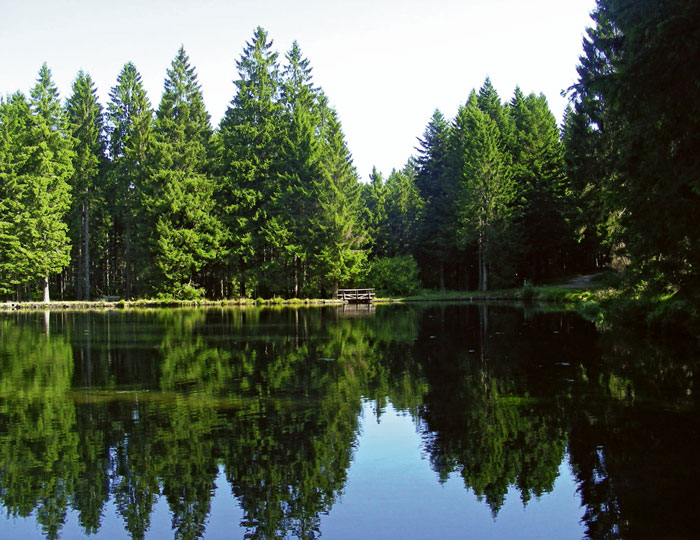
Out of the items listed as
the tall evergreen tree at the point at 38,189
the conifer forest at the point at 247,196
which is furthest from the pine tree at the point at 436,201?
the tall evergreen tree at the point at 38,189

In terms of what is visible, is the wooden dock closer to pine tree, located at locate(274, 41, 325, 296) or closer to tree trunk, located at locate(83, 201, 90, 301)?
pine tree, located at locate(274, 41, 325, 296)

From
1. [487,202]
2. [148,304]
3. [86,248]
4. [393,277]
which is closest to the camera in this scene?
[148,304]

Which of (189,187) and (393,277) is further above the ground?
(189,187)

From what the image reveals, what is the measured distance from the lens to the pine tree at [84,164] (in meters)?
55.4

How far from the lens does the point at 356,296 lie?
5156 cm

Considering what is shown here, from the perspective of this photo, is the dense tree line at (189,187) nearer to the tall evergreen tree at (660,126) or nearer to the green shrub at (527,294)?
the green shrub at (527,294)

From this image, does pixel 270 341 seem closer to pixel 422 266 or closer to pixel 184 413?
pixel 184 413

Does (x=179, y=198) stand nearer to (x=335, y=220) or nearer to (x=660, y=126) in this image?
(x=335, y=220)

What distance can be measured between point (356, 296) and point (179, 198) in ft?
51.0

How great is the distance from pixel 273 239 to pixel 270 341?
30810mm

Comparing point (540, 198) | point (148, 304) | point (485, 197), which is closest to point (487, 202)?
point (485, 197)

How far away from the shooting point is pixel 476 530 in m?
6.11

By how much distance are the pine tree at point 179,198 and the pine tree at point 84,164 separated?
6.55 m

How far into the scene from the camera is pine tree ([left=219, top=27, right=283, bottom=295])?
53500 mm
